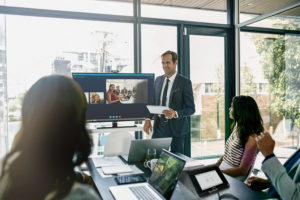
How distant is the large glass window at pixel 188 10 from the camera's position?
3943 millimetres

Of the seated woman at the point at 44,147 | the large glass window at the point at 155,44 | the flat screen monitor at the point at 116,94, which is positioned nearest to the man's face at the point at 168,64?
the flat screen monitor at the point at 116,94

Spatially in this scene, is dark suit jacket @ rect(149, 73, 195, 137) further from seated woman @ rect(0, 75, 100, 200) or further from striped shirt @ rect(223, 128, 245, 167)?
seated woman @ rect(0, 75, 100, 200)

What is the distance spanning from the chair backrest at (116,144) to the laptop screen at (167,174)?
3.73ft

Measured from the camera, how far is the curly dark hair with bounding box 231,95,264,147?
2002 mm

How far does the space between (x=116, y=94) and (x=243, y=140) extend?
1.58 metres

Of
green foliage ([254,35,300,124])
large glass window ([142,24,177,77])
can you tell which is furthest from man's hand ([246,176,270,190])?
large glass window ([142,24,177,77])

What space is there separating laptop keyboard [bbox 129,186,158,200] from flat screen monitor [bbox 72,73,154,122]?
1.61m

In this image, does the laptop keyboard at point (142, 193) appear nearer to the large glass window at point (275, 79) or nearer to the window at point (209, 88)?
the large glass window at point (275, 79)

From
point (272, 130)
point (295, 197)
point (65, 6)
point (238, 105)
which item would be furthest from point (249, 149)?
point (65, 6)

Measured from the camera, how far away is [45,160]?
2.53 ft

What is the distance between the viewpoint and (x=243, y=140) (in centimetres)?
200

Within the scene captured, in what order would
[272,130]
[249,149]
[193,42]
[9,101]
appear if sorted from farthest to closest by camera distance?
[193,42] < [272,130] < [9,101] < [249,149]

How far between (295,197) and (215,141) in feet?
10.6

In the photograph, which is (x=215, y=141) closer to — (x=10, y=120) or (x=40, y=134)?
(x=10, y=120)
